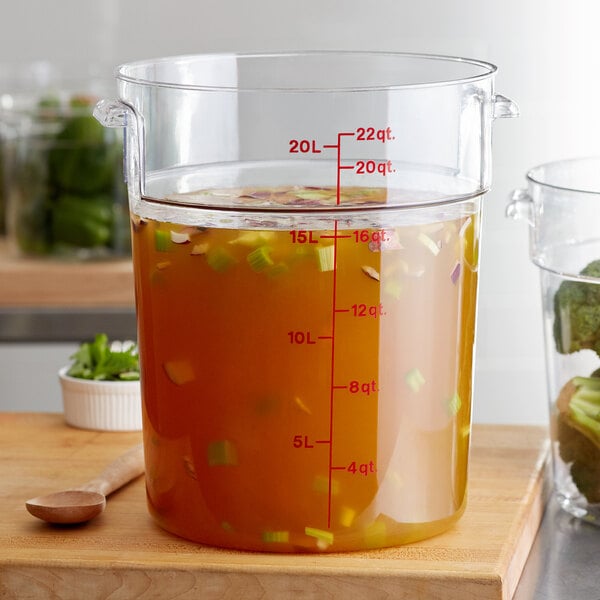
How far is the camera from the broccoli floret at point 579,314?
3.14 ft

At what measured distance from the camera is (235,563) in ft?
2.77

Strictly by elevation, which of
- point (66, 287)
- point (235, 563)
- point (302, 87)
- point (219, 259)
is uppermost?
point (302, 87)

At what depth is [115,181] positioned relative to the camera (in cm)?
226

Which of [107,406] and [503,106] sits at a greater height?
[503,106]

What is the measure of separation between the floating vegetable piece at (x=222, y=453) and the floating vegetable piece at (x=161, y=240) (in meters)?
0.15

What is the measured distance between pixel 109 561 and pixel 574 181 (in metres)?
0.52

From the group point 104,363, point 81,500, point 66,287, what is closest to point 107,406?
point 104,363

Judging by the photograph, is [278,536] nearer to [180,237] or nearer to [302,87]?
[180,237]

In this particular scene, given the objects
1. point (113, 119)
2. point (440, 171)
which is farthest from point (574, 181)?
point (113, 119)

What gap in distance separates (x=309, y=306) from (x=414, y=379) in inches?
4.1

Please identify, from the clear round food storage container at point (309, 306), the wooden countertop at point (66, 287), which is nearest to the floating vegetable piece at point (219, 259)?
the clear round food storage container at point (309, 306)

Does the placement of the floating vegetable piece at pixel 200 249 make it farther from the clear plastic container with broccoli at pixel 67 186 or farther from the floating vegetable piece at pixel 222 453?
the clear plastic container with broccoli at pixel 67 186

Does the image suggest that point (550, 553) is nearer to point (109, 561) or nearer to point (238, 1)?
point (109, 561)

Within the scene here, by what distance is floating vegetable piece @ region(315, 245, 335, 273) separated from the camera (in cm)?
82
